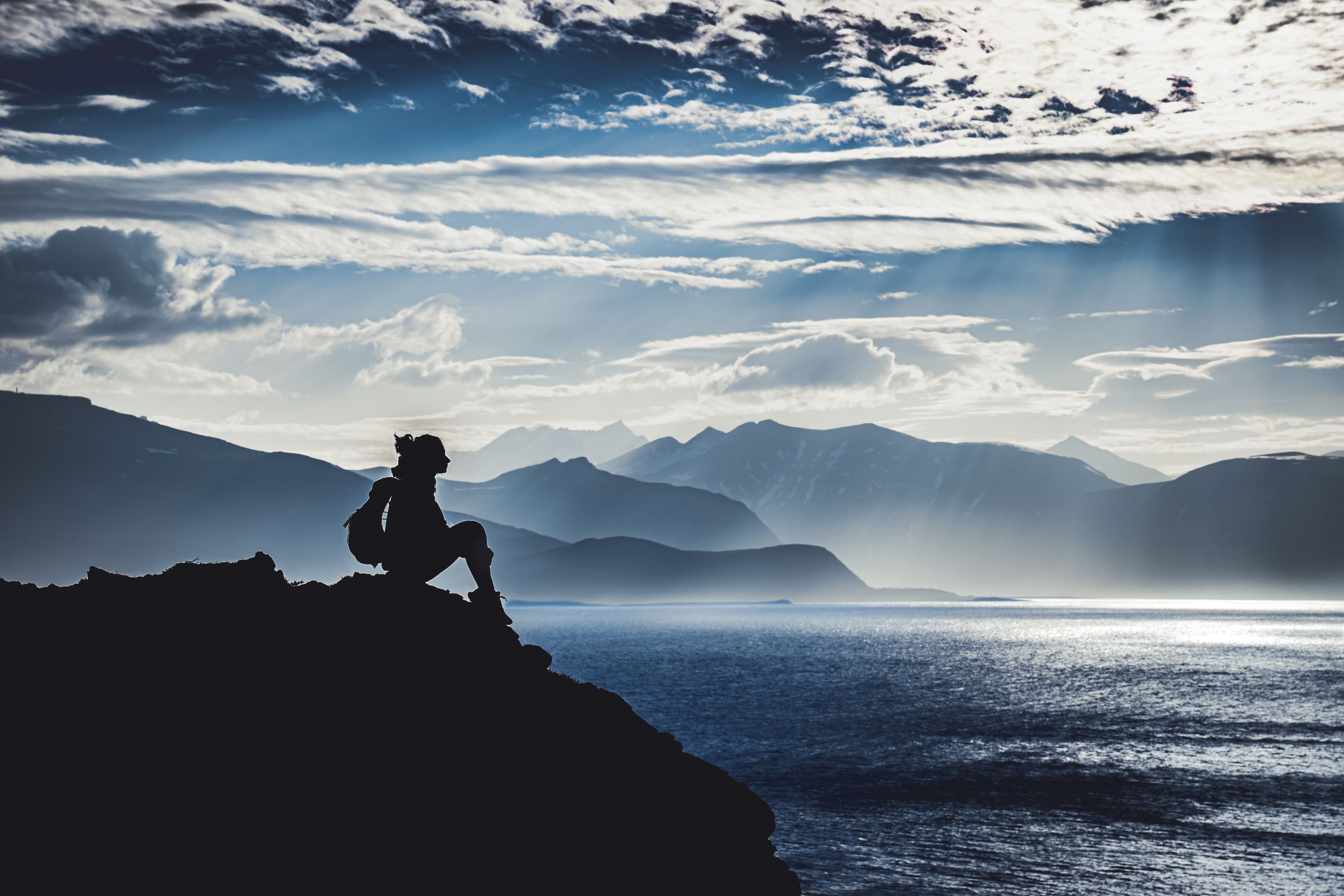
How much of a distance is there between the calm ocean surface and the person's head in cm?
2910

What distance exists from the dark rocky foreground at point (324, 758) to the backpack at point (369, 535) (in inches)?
34.9

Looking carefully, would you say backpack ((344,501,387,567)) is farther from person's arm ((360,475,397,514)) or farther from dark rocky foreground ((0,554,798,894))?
dark rocky foreground ((0,554,798,894))

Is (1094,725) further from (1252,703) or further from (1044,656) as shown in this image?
(1044,656)

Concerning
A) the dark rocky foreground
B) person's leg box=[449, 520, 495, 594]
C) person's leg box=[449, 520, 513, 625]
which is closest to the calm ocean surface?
the dark rocky foreground

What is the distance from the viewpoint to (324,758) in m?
15.1

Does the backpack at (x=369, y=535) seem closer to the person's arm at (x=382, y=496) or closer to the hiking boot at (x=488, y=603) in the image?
the person's arm at (x=382, y=496)

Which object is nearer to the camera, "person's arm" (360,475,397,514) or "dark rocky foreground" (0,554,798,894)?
"dark rocky foreground" (0,554,798,894)

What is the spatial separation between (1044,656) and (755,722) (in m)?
114

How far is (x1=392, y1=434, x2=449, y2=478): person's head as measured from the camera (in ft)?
59.9

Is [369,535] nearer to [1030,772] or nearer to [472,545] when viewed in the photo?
[472,545]

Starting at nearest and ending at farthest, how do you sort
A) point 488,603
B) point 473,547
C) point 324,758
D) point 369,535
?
point 324,758
point 369,535
point 473,547
point 488,603

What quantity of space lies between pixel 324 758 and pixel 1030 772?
60093mm

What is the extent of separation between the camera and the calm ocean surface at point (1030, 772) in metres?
42.8

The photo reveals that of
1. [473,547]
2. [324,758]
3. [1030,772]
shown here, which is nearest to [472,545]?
[473,547]
